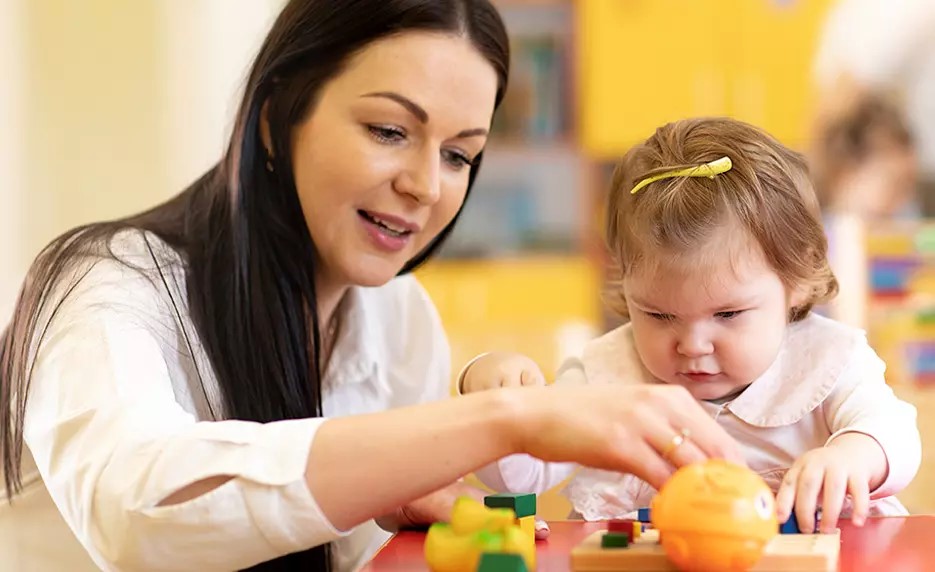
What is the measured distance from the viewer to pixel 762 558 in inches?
32.4

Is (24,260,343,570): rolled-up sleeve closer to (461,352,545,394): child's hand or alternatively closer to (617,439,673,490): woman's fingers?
(617,439,673,490): woman's fingers

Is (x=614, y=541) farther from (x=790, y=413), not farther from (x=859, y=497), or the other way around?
(x=790, y=413)

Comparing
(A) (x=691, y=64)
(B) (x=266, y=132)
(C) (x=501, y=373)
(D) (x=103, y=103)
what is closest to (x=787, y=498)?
(C) (x=501, y=373)

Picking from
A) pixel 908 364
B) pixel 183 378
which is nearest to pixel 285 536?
pixel 183 378

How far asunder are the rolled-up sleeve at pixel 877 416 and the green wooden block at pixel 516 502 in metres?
0.31

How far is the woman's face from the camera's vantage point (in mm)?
1320

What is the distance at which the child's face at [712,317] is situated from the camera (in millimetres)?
1188

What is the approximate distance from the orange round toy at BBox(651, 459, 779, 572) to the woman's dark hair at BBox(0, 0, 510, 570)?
0.58 m

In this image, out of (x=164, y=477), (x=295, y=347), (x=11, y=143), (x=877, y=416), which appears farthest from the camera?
(x=11, y=143)

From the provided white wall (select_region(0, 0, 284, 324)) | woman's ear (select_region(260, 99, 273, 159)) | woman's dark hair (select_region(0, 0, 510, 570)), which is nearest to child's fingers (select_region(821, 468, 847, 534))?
woman's dark hair (select_region(0, 0, 510, 570))

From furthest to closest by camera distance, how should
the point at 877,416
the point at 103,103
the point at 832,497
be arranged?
the point at 103,103
the point at 877,416
the point at 832,497

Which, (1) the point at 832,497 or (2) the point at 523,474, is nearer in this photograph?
(1) the point at 832,497

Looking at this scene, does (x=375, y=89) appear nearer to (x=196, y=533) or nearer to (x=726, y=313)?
(x=726, y=313)

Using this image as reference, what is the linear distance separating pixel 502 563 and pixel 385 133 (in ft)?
2.21
